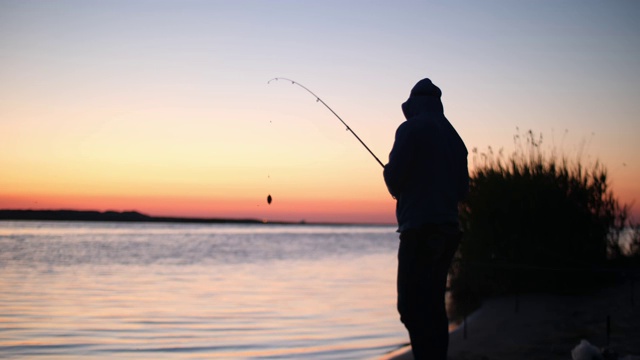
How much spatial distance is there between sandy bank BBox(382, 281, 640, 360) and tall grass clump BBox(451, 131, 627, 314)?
13.7 inches

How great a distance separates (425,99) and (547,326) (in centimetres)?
402

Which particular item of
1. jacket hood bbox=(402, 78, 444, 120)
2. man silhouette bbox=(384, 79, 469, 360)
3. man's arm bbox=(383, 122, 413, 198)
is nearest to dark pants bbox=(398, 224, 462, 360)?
man silhouette bbox=(384, 79, 469, 360)

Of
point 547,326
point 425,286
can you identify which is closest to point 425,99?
point 425,286

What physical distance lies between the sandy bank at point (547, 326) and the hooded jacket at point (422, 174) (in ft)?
8.33

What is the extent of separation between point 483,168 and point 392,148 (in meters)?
7.00

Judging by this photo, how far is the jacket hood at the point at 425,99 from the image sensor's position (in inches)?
177

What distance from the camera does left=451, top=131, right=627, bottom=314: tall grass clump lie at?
9719 millimetres

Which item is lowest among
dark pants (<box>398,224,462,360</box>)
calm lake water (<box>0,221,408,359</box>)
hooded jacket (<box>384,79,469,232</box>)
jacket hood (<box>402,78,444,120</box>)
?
calm lake water (<box>0,221,408,359</box>)

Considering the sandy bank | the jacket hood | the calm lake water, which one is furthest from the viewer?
the calm lake water

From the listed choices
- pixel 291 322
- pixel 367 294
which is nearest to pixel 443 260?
pixel 291 322

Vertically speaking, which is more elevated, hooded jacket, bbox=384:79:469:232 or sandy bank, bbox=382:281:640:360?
hooded jacket, bbox=384:79:469:232

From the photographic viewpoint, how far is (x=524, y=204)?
10125mm

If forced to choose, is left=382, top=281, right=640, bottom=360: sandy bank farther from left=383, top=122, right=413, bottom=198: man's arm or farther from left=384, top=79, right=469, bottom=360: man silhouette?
left=383, top=122, right=413, bottom=198: man's arm

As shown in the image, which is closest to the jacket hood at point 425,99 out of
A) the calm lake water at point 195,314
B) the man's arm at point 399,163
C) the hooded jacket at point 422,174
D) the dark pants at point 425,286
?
the hooded jacket at point 422,174
